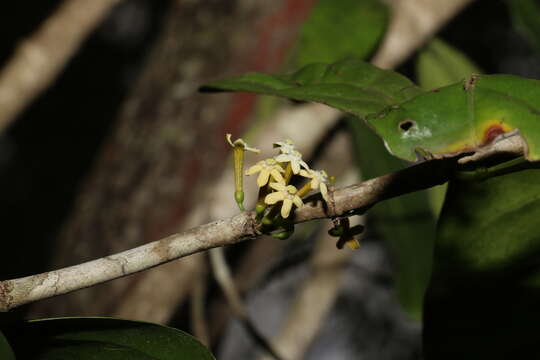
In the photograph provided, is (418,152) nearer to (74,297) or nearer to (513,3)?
(513,3)

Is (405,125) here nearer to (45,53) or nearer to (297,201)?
(297,201)

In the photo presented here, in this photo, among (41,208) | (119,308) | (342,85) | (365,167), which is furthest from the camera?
(41,208)

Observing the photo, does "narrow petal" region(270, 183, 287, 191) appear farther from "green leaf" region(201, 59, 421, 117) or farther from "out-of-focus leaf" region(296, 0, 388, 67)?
"out-of-focus leaf" region(296, 0, 388, 67)

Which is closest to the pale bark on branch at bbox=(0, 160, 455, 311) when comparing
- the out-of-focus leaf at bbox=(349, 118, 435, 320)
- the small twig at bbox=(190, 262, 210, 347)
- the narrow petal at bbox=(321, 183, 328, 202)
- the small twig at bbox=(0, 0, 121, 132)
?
the narrow petal at bbox=(321, 183, 328, 202)

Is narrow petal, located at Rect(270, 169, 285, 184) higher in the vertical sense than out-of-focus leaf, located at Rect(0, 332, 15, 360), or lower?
lower

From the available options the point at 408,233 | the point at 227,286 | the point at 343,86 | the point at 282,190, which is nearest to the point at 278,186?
the point at 282,190

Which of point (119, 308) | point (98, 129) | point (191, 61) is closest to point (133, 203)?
point (119, 308)
